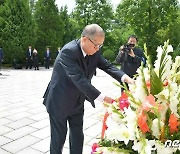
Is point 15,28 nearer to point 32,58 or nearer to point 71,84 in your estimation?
point 32,58

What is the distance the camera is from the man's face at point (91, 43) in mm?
2439

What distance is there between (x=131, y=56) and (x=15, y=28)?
54.0 feet

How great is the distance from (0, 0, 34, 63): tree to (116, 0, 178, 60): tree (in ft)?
35.8

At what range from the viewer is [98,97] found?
7.29 ft

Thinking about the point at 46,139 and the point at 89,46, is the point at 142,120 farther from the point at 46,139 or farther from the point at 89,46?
the point at 46,139

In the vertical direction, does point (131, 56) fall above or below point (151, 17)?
below

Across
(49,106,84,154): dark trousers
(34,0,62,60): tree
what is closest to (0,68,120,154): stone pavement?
(49,106,84,154): dark trousers

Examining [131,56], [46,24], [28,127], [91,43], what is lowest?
[28,127]

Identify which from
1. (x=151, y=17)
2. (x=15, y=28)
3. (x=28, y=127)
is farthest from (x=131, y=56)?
(x=151, y=17)

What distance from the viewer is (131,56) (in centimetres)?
536

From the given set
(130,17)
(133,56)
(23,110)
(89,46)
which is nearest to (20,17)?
(130,17)

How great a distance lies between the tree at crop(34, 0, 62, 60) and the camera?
23.7 m

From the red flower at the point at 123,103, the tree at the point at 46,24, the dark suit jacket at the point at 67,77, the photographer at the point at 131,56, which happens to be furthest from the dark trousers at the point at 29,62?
the red flower at the point at 123,103

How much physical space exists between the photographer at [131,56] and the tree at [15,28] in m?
16.0
